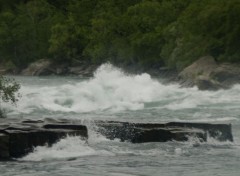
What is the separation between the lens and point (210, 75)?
6138cm

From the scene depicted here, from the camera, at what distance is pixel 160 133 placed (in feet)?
95.7

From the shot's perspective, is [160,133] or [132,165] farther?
[160,133]

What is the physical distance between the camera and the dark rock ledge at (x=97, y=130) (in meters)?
25.6

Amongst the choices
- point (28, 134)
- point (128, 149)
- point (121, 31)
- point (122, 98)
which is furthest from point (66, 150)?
point (121, 31)

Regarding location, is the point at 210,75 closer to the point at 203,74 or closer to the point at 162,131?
the point at 203,74

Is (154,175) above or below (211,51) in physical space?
below

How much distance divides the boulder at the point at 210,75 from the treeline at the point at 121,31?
130 inches

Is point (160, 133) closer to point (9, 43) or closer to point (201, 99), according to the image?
→ point (201, 99)

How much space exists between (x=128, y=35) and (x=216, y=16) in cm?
2901

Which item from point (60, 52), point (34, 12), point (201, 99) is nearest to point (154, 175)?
point (201, 99)

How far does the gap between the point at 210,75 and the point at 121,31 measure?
4092cm

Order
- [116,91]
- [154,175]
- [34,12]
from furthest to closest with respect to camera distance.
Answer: [34,12] < [116,91] < [154,175]

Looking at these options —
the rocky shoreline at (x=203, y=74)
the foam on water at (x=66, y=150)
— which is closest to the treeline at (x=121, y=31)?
the rocky shoreline at (x=203, y=74)

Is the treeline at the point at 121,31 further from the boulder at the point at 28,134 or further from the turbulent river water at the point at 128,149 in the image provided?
the boulder at the point at 28,134
